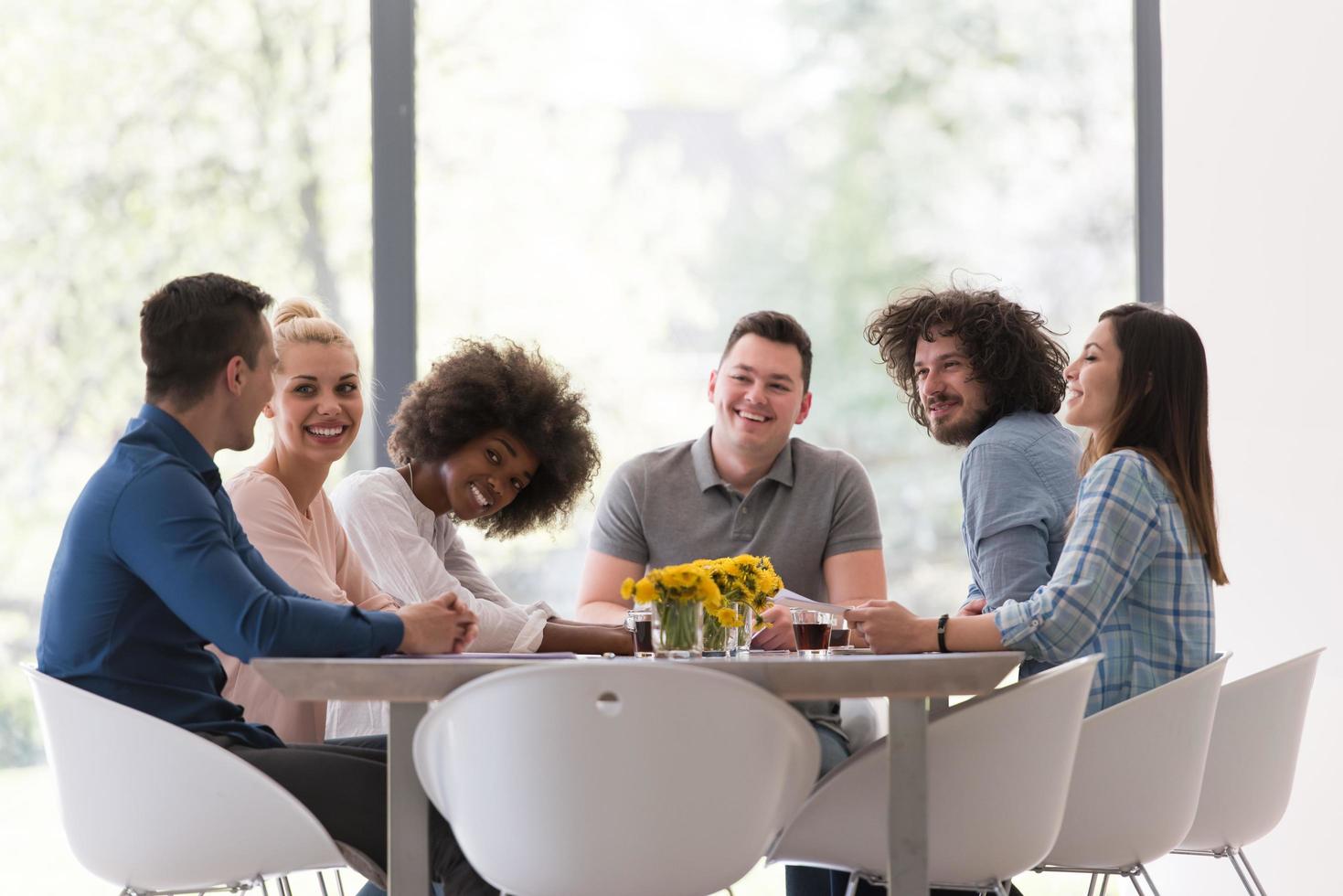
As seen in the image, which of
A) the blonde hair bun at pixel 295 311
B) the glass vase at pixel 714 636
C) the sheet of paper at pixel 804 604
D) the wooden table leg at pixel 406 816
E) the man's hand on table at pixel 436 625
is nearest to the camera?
the wooden table leg at pixel 406 816

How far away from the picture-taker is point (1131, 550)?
7.23ft

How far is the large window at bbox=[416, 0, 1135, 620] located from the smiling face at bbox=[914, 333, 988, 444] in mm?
1107

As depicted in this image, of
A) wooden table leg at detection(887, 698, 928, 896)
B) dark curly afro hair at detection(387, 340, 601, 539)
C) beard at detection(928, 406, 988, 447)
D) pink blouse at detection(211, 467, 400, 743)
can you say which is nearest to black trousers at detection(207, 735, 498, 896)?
pink blouse at detection(211, 467, 400, 743)

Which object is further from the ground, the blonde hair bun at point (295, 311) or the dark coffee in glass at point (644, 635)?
the blonde hair bun at point (295, 311)

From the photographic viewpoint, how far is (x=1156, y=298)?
4.02 m

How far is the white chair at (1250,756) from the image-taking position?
2.35 meters

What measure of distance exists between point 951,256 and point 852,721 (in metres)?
1.74

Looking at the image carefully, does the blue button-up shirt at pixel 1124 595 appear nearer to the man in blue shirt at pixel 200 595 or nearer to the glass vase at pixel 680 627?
the glass vase at pixel 680 627

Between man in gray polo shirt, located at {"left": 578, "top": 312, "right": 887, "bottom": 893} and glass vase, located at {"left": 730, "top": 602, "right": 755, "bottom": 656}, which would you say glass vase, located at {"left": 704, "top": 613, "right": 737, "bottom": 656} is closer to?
glass vase, located at {"left": 730, "top": 602, "right": 755, "bottom": 656}

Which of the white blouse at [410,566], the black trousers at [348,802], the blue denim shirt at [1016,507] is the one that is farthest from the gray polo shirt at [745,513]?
the black trousers at [348,802]

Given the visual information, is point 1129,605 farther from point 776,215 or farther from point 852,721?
point 776,215

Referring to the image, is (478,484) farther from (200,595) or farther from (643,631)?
(200,595)

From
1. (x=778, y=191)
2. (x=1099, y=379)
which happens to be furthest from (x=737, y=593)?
(x=778, y=191)

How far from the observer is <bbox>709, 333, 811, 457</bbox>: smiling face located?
3152 mm
